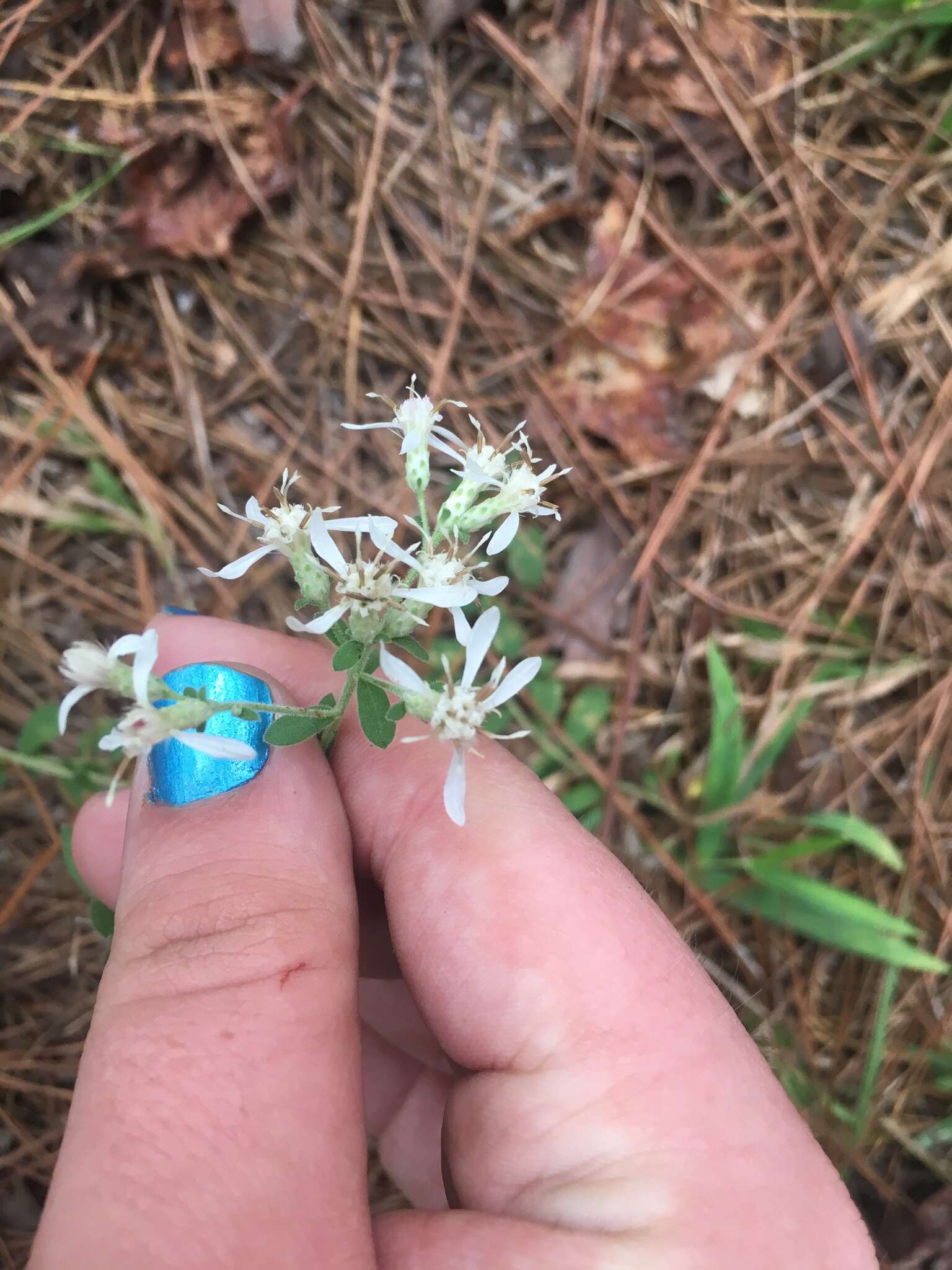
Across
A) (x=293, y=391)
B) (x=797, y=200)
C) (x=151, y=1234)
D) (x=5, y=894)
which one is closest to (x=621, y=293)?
(x=797, y=200)

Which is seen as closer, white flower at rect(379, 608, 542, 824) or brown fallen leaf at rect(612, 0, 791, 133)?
white flower at rect(379, 608, 542, 824)

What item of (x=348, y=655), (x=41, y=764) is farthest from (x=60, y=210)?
(x=348, y=655)

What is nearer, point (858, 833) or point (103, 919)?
point (103, 919)

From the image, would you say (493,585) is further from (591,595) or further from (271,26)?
(271,26)

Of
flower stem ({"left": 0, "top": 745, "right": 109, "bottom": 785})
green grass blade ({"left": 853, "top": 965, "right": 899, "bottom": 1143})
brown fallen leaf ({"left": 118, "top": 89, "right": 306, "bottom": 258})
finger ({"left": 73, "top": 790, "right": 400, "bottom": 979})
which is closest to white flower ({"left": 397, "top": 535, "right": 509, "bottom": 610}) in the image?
finger ({"left": 73, "top": 790, "right": 400, "bottom": 979})

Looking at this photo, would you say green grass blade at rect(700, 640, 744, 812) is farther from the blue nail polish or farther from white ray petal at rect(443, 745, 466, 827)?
the blue nail polish

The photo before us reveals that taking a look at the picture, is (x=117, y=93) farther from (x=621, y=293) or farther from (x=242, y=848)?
(x=242, y=848)

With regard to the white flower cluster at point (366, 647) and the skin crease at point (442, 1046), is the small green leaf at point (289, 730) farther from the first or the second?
the skin crease at point (442, 1046)
